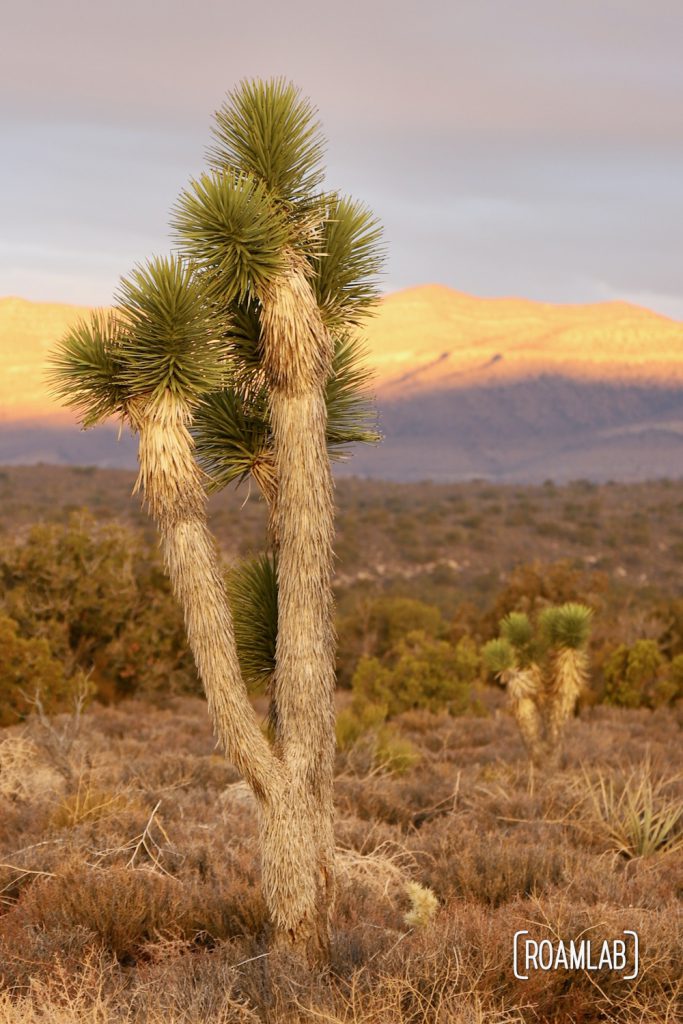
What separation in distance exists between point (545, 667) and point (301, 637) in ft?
21.4

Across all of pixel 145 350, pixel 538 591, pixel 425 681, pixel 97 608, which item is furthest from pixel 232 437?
pixel 538 591

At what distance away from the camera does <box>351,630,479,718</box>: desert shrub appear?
55.4ft

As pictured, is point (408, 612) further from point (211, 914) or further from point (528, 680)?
point (211, 914)

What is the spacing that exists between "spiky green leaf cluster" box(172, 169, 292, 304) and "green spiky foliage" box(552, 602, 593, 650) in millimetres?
6468

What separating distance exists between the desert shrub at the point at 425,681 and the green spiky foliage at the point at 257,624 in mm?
11280

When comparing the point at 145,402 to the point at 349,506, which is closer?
the point at 145,402

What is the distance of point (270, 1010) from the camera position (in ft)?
13.9

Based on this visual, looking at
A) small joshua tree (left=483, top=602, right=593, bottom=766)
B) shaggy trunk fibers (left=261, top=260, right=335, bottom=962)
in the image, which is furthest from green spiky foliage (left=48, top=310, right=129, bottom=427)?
small joshua tree (left=483, top=602, right=593, bottom=766)

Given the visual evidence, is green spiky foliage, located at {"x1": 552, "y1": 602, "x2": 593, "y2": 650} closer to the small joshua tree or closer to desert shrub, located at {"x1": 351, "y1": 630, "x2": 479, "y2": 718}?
the small joshua tree

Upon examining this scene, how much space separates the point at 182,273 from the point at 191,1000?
326 cm

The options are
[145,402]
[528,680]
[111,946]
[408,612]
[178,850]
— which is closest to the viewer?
[145,402]

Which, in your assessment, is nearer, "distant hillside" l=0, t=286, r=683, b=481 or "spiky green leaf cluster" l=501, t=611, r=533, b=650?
"spiky green leaf cluster" l=501, t=611, r=533, b=650

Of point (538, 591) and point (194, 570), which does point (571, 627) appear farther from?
point (538, 591)

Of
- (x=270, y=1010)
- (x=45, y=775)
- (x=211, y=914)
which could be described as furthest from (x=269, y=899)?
(x=45, y=775)
